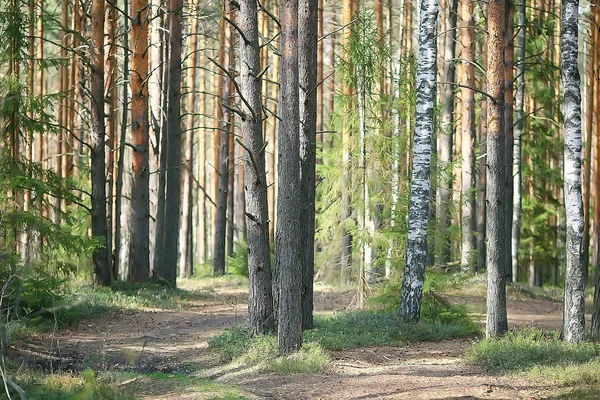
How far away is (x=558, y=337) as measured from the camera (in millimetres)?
12391

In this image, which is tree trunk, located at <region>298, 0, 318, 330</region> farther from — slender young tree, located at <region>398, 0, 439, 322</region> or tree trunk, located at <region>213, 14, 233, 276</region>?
tree trunk, located at <region>213, 14, 233, 276</region>

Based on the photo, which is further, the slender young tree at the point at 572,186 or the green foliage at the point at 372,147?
the green foliage at the point at 372,147

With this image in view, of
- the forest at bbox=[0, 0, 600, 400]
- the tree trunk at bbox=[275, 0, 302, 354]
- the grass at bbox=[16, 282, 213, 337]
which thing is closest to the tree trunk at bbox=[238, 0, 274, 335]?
the forest at bbox=[0, 0, 600, 400]

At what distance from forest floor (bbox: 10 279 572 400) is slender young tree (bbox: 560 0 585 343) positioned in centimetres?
186

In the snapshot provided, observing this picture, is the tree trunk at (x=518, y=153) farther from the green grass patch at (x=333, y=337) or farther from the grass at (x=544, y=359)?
the grass at (x=544, y=359)

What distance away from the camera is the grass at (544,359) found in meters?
9.57

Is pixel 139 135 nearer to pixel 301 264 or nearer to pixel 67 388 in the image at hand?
pixel 301 264

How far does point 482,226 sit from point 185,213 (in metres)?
15.5

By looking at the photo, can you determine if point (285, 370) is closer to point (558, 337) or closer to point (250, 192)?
point (250, 192)

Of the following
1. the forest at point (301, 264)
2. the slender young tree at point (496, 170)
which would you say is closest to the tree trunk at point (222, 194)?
the forest at point (301, 264)

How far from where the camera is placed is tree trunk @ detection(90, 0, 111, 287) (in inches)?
763

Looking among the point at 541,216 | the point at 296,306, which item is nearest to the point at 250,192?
the point at 296,306

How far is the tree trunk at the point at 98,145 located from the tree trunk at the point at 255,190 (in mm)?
7603

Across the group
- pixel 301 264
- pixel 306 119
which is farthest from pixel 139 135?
pixel 301 264
